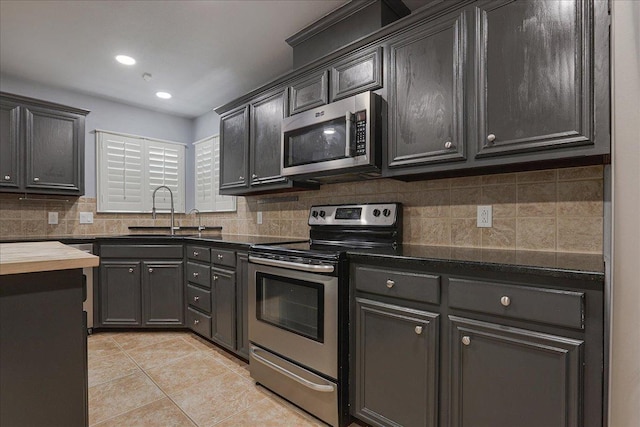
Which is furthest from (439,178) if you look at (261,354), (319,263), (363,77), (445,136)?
(261,354)

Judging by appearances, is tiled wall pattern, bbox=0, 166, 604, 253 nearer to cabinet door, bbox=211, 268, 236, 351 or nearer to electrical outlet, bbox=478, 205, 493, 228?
electrical outlet, bbox=478, 205, 493, 228

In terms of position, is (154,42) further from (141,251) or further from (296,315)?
(296,315)

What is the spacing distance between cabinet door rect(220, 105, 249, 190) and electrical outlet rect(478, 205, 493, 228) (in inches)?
77.0

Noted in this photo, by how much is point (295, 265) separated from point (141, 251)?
2.08 meters

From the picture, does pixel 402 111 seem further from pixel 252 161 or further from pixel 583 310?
pixel 252 161

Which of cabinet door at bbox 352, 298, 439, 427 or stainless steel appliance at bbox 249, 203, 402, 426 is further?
stainless steel appliance at bbox 249, 203, 402, 426

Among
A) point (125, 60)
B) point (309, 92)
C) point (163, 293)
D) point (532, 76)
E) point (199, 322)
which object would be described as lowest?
point (199, 322)

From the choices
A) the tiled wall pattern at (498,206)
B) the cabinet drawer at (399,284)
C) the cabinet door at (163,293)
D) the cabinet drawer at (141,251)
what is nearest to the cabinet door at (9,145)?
the cabinet drawer at (141,251)

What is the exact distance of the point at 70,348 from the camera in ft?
3.81

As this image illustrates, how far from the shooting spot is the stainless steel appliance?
5.91 feet

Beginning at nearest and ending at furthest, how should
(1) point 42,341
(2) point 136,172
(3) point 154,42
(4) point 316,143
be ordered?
(1) point 42,341
(4) point 316,143
(3) point 154,42
(2) point 136,172

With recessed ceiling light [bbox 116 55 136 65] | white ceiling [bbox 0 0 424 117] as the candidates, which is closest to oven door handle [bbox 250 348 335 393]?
white ceiling [bbox 0 0 424 117]

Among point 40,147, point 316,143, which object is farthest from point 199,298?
point 40,147

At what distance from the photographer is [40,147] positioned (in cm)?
328
